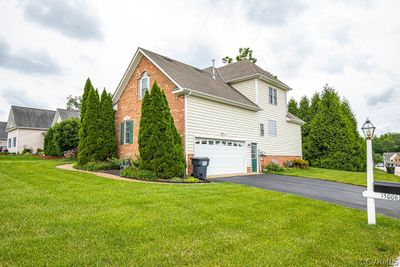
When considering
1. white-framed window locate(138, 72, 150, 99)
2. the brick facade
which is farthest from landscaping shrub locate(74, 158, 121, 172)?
white-framed window locate(138, 72, 150, 99)

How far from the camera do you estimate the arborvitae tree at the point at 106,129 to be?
15063 mm

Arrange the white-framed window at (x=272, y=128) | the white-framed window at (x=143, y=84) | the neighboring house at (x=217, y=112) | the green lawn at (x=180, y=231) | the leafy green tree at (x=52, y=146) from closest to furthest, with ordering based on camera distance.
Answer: the green lawn at (x=180, y=231), the neighboring house at (x=217, y=112), the white-framed window at (x=143, y=84), the white-framed window at (x=272, y=128), the leafy green tree at (x=52, y=146)

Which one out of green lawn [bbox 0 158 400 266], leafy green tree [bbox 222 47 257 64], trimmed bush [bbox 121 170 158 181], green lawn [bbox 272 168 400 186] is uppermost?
leafy green tree [bbox 222 47 257 64]

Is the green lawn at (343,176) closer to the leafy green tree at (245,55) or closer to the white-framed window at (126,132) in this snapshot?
the white-framed window at (126,132)

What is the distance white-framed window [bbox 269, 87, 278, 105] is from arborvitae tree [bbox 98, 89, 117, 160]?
11.5 metres

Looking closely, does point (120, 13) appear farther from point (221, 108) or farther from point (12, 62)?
point (12, 62)

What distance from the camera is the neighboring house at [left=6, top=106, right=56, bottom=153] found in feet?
96.5

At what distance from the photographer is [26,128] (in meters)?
29.8

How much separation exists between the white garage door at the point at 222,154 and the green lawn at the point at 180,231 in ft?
20.2

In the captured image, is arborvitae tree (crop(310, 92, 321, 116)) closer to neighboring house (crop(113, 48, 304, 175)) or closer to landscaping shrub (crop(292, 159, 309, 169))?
neighboring house (crop(113, 48, 304, 175))

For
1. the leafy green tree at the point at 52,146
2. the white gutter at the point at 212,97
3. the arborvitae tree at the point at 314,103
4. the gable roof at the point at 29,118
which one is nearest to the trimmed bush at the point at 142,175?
the white gutter at the point at 212,97

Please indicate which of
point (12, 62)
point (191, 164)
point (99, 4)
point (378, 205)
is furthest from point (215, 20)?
point (12, 62)

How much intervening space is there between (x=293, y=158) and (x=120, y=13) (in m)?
16.7

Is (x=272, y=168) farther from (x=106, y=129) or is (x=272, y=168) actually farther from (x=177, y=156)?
(x=106, y=129)
